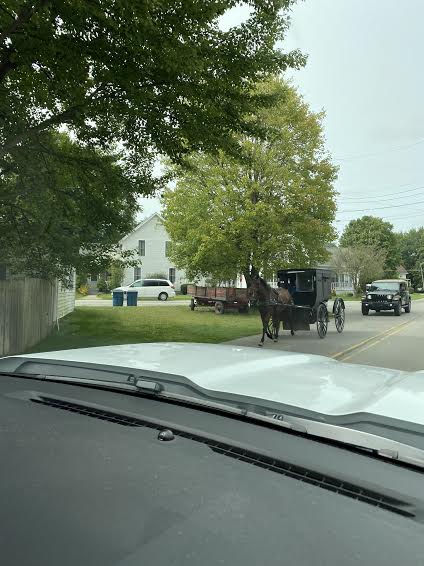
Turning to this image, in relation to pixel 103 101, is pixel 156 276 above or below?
below

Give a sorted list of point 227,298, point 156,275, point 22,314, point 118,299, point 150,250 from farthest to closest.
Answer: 1. point 150,250
2. point 156,275
3. point 118,299
4. point 227,298
5. point 22,314

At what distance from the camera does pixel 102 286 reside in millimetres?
52875

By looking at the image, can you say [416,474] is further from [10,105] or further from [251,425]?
[10,105]

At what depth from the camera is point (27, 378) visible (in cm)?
271

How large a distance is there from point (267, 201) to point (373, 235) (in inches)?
2808

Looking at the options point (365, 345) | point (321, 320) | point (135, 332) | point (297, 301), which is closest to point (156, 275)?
point (297, 301)

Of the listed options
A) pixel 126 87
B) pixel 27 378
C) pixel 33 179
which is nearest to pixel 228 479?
pixel 27 378

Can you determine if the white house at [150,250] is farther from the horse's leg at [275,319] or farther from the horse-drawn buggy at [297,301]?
the horse's leg at [275,319]

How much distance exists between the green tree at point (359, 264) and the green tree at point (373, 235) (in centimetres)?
2623

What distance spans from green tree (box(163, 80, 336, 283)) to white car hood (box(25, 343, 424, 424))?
65.8 feet

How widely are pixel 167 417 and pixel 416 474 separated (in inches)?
36.5

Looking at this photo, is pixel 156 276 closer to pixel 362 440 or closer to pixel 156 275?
pixel 156 275

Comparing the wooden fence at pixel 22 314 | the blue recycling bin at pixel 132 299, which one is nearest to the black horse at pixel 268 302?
the wooden fence at pixel 22 314

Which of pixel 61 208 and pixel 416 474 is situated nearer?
pixel 416 474
